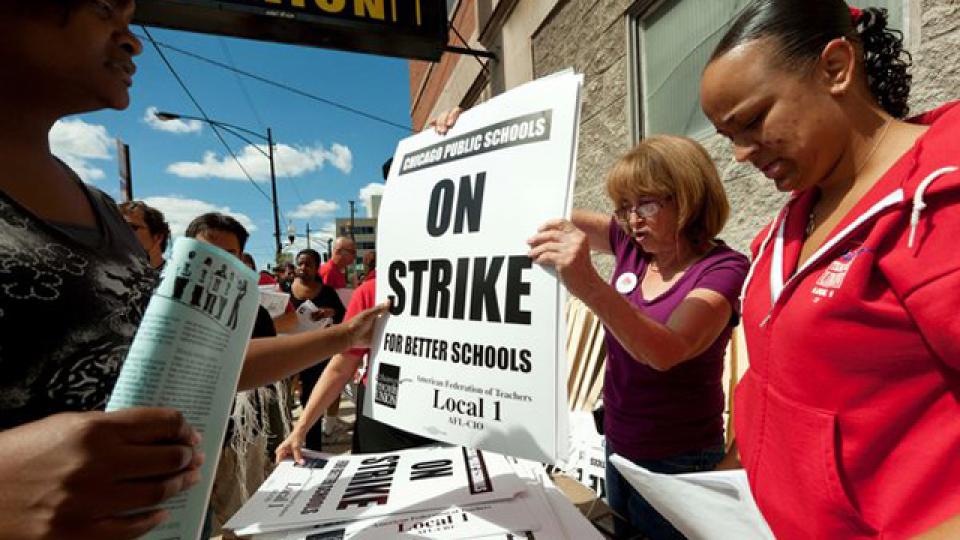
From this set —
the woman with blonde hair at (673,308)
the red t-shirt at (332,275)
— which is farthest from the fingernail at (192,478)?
the red t-shirt at (332,275)

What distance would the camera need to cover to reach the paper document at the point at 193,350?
18.9 inches

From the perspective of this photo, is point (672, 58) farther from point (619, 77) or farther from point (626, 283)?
point (626, 283)

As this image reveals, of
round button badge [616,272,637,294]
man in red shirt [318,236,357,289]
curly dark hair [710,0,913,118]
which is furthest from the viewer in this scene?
man in red shirt [318,236,357,289]

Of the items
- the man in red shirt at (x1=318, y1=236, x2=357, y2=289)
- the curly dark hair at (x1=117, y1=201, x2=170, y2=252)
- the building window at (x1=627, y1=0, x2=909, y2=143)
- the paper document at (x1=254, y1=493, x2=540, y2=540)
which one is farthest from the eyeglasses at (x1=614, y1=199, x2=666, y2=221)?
the man in red shirt at (x1=318, y1=236, x2=357, y2=289)

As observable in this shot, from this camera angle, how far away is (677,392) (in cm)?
127

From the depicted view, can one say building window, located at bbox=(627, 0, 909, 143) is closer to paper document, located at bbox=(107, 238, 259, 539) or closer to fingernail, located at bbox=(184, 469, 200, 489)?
paper document, located at bbox=(107, 238, 259, 539)

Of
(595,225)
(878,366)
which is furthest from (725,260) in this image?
(878,366)

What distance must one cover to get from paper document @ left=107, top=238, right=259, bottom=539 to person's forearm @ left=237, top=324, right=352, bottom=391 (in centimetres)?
52

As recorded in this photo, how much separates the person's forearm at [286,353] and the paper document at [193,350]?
521 mm

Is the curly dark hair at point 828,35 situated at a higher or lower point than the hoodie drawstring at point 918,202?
higher

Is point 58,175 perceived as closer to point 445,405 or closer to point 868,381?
point 445,405

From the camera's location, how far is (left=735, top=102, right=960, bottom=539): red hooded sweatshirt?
56 centimetres

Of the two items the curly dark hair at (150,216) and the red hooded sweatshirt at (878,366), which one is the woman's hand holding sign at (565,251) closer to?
the red hooded sweatshirt at (878,366)

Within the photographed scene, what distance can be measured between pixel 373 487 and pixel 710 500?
26.9 inches
